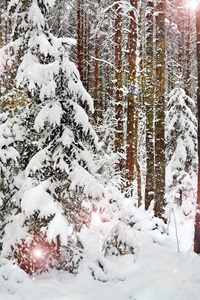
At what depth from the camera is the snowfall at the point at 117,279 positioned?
490 cm

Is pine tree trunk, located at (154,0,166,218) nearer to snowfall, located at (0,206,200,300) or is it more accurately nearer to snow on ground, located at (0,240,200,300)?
snowfall, located at (0,206,200,300)

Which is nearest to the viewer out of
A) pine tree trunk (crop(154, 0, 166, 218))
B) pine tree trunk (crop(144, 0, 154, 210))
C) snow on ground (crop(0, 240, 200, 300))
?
snow on ground (crop(0, 240, 200, 300))

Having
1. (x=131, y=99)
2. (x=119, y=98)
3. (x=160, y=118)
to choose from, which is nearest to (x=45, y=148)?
(x=160, y=118)

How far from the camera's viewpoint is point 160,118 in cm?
978

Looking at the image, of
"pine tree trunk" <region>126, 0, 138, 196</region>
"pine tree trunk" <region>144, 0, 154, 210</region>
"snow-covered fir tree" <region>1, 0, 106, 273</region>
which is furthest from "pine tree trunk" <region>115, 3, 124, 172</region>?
"snow-covered fir tree" <region>1, 0, 106, 273</region>

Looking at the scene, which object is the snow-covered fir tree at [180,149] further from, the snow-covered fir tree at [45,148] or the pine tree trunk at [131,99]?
the snow-covered fir tree at [45,148]

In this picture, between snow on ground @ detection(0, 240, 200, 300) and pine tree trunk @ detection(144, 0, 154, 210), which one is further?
pine tree trunk @ detection(144, 0, 154, 210)

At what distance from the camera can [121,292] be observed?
5027 millimetres

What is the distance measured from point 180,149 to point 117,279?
416 inches

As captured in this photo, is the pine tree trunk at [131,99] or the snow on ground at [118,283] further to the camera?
the pine tree trunk at [131,99]

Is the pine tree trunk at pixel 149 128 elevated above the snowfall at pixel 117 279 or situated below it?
above

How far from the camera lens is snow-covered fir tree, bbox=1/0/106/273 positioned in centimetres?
582

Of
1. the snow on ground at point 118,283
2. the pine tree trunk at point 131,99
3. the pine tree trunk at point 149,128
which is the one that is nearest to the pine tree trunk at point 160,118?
the pine tree trunk at point 149,128

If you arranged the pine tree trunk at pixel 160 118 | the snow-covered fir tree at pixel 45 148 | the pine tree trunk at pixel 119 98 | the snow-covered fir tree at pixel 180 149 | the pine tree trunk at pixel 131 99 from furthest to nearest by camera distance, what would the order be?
the snow-covered fir tree at pixel 180 149 < the pine tree trunk at pixel 119 98 < the pine tree trunk at pixel 131 99 < the pine tree trunk at pixel 160 118 < the snow-covered fir tree at pixel 45 148
